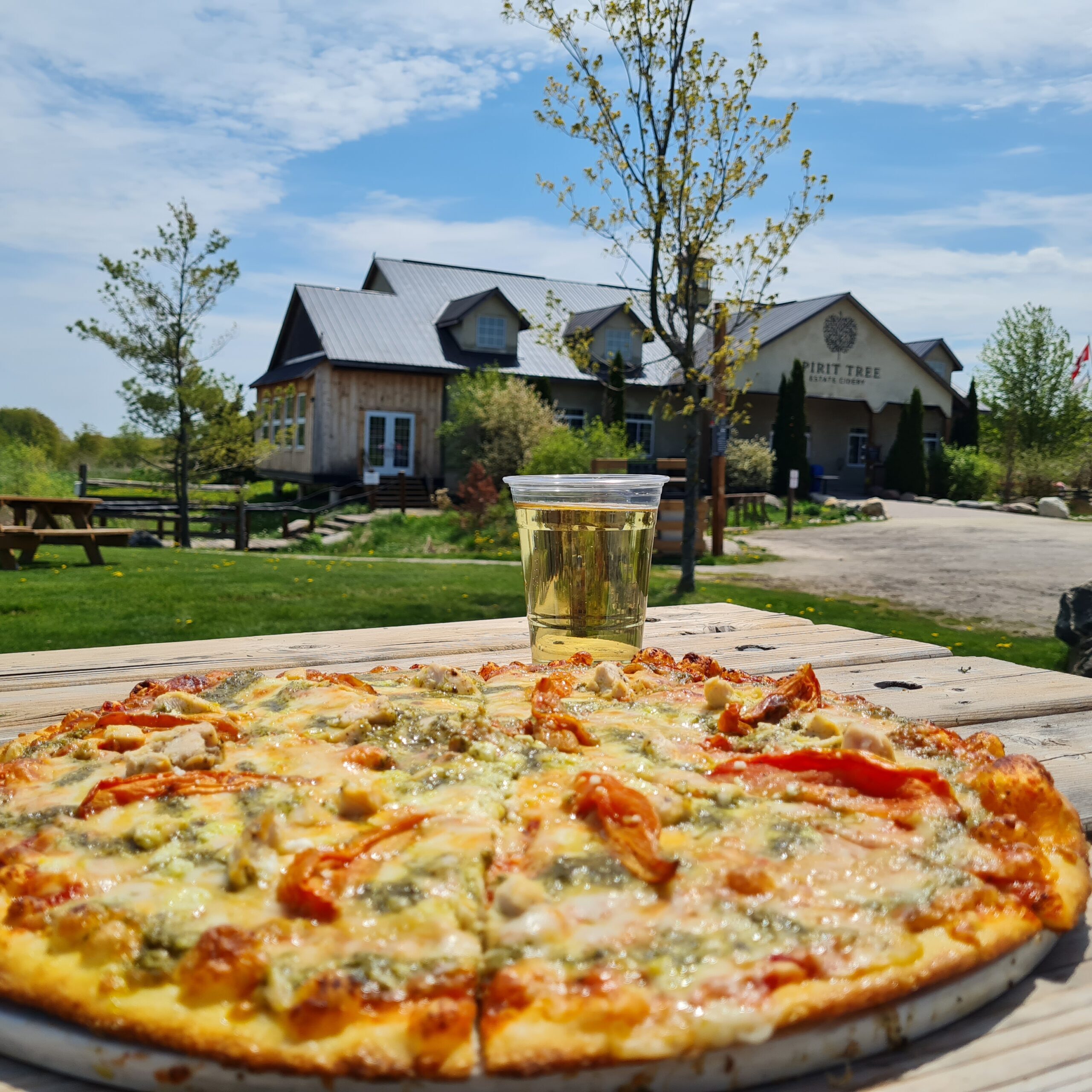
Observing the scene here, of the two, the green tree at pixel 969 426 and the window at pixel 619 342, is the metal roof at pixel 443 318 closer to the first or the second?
the window at pixel 619 342

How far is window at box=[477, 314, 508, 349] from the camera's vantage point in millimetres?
31469

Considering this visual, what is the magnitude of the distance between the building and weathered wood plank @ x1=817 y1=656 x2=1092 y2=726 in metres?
22.5

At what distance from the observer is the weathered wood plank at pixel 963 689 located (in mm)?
2916

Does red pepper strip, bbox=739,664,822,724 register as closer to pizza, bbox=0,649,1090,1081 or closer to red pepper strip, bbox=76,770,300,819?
pizza, bbox=0,649,1090,1081

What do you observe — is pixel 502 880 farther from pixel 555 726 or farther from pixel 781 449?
pixel 781 449

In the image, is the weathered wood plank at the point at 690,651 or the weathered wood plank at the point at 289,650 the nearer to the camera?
the weathered wood plank at the point at 690,651

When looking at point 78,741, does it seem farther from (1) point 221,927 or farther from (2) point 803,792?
(2) point 803,792

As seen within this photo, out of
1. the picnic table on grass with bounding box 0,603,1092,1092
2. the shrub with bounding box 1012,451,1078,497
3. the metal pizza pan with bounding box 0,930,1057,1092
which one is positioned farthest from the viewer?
the shrub with bounding box 1012,451,1078,497

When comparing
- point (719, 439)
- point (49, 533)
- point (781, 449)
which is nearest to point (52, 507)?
point (49, 533)

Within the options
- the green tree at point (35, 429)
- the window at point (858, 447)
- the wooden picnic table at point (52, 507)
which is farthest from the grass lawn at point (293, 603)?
the green tree at point (35, 429)

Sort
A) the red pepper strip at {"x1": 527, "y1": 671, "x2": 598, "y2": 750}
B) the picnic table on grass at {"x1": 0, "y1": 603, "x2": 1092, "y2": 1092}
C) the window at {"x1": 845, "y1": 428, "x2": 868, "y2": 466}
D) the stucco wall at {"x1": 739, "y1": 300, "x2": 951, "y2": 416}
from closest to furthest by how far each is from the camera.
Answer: the picnic table on grass at {"x1": 0, "y1": 603, "x2": 1092, "y2": 1092} → the red pepper strip at {"x1": 527, "y1": 671, "x2": 598, "y2": 750} → the stucco wall at {"x1": 739, "y1": 300, "x2": 951, "y2": 416} → the window at {"x1": 845, "y1": 428, "x2": 868, "y2": 466}

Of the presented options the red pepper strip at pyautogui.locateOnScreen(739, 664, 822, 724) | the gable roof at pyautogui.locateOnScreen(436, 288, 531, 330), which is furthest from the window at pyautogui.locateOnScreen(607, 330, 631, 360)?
the red pepper strip at pyautogui.locateOnScreen(739, 664, 822, 724)

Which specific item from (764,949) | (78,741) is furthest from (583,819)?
(78,741)

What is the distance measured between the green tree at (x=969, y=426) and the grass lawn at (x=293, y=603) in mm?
30669
